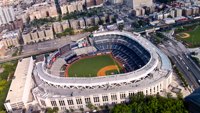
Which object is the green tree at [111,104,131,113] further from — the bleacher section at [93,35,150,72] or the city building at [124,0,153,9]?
the city building at [124,0,153,9]

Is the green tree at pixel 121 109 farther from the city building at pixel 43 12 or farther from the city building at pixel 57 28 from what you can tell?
the city building at pixel 43 12

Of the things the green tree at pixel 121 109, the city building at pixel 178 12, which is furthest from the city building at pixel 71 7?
the green tree at pixel 121 109

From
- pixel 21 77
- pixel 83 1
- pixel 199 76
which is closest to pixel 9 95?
pixel 21 77

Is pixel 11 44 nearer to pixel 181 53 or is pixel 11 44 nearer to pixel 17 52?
pixel 17 52

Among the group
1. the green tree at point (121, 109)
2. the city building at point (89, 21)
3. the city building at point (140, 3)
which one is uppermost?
the city building at point (140, 3)

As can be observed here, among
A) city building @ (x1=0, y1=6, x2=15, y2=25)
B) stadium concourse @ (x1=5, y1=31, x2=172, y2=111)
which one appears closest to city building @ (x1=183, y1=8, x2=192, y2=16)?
stadium concourse @ (x1=5, y1=31, x2=172, y2=111)

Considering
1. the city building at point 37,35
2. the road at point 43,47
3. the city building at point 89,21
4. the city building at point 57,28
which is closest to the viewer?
the road at point 43,47

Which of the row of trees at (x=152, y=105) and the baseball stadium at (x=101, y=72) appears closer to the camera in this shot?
the row of trees at (x=152, y=105)
